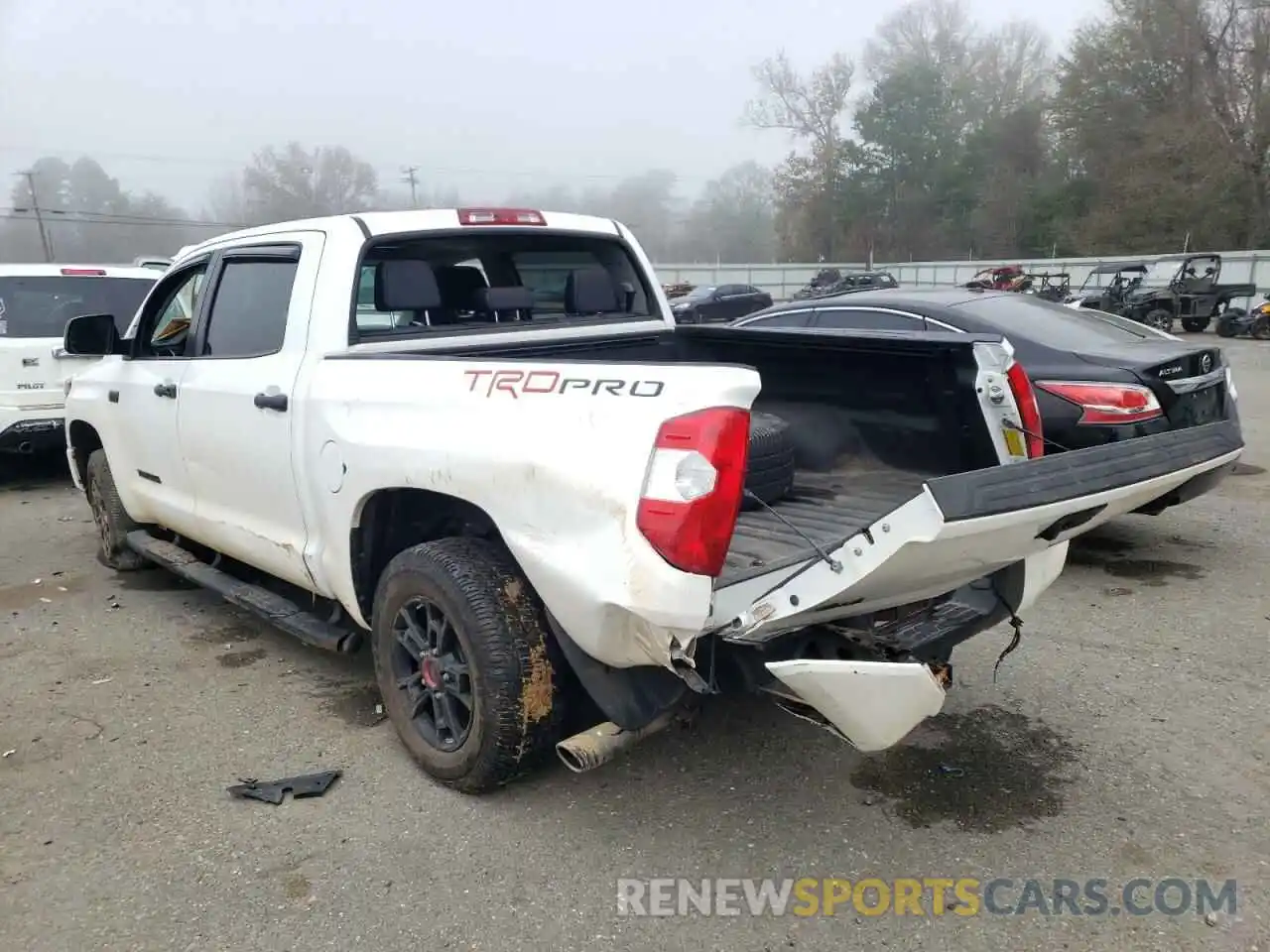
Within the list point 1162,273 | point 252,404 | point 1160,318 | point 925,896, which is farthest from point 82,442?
point 1162,273

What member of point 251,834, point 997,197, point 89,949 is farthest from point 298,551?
point 997,197

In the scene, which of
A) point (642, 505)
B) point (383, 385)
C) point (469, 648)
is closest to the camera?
point (642, 505)

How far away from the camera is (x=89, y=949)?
2.63 meters

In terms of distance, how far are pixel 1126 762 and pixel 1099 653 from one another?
3.48 feet

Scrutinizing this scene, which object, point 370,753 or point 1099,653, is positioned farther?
point 1099,653

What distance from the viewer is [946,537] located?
2428 mm

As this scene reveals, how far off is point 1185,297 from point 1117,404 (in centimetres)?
2248

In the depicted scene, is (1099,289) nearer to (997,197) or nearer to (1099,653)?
(1099,653)

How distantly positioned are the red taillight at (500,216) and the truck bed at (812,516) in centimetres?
168

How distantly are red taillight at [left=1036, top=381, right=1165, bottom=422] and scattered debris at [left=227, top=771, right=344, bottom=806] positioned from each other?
4.32m

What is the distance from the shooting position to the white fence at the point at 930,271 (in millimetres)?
31531

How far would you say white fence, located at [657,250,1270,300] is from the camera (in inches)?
1241

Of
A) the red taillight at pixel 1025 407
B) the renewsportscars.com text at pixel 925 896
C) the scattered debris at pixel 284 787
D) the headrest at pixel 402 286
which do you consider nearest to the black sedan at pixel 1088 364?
the red taillight at pixel 1025 407

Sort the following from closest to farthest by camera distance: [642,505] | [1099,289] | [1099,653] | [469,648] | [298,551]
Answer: [642,505]
[469,648]
[298,551]
[1099,653]
[1099,289]
